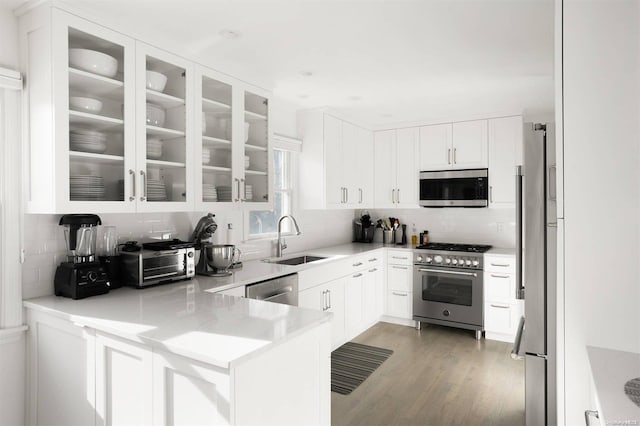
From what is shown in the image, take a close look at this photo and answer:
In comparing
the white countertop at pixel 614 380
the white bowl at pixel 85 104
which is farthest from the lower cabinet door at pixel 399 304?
the white bowl at pixel 85 104

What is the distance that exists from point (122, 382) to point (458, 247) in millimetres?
3942

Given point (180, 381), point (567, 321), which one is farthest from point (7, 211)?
point (567, 321)

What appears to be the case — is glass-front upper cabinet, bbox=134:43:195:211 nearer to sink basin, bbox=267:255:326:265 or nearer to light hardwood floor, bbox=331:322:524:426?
sink basin, bbox=267:255:326:265

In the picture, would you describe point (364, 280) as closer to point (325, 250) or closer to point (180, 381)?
point (325, 250)

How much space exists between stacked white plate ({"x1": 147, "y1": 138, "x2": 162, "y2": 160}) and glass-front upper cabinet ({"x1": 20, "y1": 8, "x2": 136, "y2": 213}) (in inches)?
6.3

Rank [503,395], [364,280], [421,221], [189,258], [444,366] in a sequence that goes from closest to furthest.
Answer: [189,258], [503,395], [444,366], [364,280], [421,221]

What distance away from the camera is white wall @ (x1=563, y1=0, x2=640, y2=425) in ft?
4.88

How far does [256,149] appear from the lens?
131 inches

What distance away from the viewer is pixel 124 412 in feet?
5.83

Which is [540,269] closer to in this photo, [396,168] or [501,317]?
[501,317]

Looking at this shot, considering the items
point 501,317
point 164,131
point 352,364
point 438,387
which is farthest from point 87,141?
point 501,317

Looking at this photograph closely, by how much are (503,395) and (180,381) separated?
2.56 metres

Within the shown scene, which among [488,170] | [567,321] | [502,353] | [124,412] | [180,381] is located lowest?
[502,353]

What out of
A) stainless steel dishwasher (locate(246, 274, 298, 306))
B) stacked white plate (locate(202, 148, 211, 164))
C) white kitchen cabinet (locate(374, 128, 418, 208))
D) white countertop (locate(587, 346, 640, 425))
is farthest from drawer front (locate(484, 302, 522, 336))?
stacked white plate (locate(202, 148, 211, 164))
